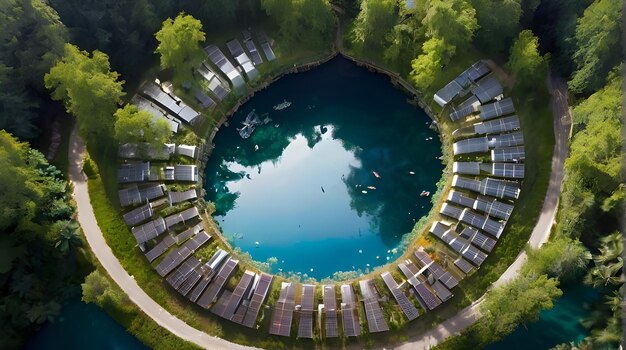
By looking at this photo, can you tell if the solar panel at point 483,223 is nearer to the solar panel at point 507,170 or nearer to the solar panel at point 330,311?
the solar panel at point 507,170

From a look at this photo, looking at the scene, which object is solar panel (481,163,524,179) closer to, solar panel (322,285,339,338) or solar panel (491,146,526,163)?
solar panel (491,146,526,163)

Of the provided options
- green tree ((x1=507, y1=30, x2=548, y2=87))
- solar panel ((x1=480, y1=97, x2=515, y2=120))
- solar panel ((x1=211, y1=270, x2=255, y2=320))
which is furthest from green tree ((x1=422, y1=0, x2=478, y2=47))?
solar panel ((x1=211, y1=270, x2=255, y2=320))

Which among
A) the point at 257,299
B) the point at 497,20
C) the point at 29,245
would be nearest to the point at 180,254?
the point at 257,299

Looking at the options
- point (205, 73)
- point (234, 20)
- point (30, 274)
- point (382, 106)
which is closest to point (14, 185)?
point (30, 274)

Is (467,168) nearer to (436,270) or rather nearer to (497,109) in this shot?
(497,109)

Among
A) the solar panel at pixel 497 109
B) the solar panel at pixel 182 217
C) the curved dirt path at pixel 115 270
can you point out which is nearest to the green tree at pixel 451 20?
the solar panel at pixel 497 109
